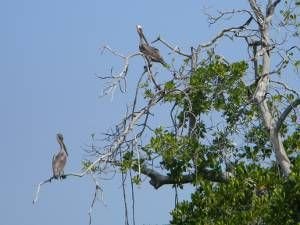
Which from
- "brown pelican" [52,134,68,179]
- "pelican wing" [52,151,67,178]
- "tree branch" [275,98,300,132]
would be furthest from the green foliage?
"pelican wing" [52,151,67,178]

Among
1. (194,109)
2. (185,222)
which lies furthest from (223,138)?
(185,222)

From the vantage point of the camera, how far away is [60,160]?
1185 cm

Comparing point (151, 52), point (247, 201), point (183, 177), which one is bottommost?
point (247, 201)

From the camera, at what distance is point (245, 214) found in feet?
29.5

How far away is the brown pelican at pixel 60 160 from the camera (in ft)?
35.9

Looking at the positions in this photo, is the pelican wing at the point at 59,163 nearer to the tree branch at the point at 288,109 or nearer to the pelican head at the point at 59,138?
the pelican head at the point at 59,138

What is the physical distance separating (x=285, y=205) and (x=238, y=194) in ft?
2.27

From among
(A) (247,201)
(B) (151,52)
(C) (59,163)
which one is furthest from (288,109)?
(C) (59,163)

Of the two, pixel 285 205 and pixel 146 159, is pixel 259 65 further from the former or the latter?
pixel 285 205

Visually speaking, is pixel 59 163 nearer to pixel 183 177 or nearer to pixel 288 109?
pixel 183 177

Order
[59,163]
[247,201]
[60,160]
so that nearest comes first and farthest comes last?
[247,201], [59,163], [60,160]

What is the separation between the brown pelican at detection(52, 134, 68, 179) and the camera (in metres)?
11.0

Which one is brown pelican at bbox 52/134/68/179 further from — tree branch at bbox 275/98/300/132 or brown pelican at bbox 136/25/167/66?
tree branch at bbox 275/98/300/132

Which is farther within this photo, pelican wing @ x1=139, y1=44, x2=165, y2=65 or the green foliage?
pelican wing @ x1=139, y1=44, x2=165, y2=65
